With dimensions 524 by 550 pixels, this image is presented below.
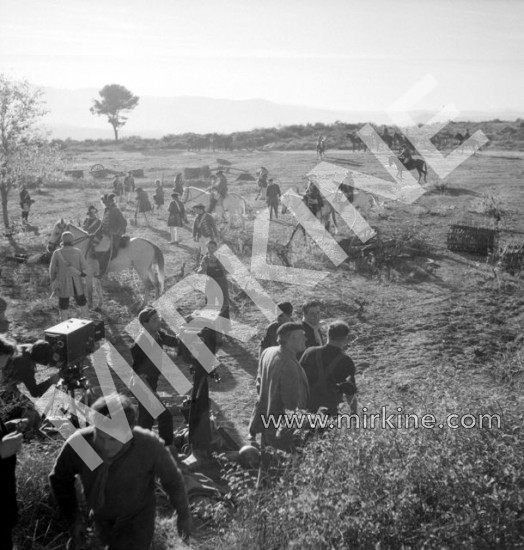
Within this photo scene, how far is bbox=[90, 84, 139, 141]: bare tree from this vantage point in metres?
77.5

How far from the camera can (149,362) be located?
602 cm

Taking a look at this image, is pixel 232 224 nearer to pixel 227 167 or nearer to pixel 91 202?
pixel 91 202

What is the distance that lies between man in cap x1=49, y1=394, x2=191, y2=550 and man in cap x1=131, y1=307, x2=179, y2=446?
72.4 inches

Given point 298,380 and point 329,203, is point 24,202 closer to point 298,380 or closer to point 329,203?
point 329,203

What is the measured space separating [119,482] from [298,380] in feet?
6.22

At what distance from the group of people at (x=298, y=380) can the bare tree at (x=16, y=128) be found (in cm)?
1550

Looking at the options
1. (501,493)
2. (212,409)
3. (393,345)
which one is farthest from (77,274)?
(501,493)

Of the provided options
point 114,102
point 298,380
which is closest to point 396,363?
point 298,380

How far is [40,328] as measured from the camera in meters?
10.2

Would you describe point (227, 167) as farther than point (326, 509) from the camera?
Yes

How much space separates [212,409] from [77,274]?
3.74m

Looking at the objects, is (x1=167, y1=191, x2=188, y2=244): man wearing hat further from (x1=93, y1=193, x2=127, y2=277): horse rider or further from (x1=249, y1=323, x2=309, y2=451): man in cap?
(x1=249, y1=323, x2=309, y2=451): man in cap

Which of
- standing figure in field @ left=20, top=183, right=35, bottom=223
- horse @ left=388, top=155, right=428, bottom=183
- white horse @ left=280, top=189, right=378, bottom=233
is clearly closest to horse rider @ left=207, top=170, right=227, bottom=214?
white horse @ left=280, top=189, right=378, bottom=233

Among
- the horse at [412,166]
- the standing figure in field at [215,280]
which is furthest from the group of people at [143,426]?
the horse at [412,166]
